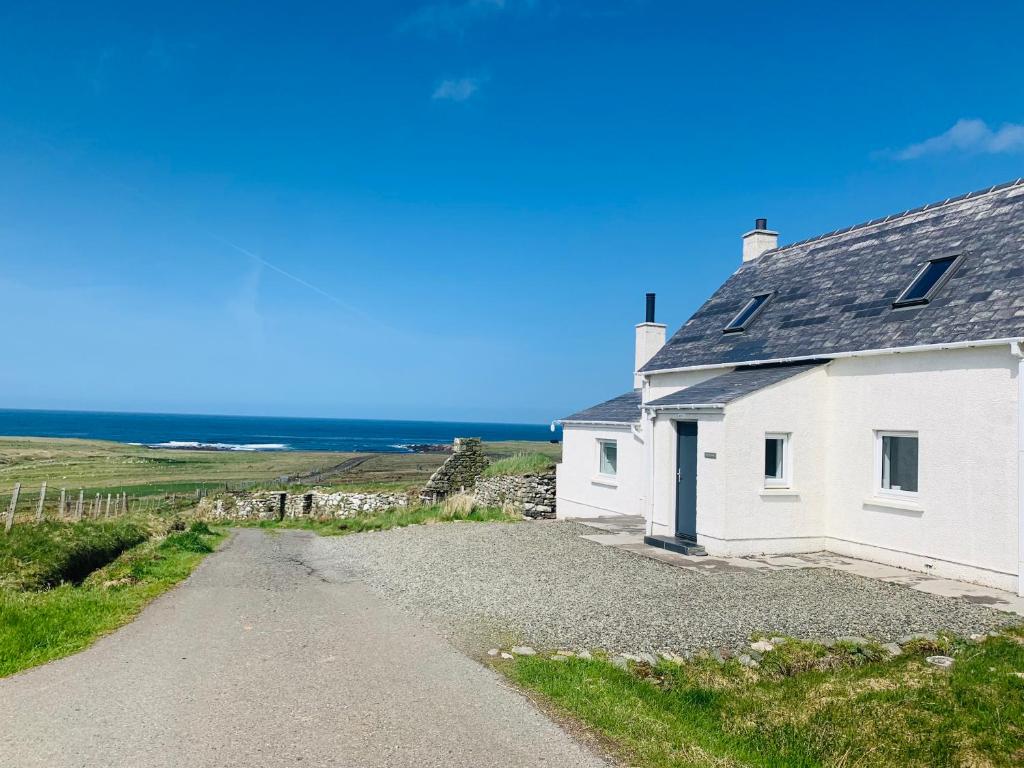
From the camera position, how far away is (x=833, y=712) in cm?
624

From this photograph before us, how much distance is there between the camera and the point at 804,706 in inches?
252

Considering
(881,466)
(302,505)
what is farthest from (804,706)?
(302,505)

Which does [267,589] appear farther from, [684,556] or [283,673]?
[684,556]

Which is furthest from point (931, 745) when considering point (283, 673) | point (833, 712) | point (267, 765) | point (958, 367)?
point (958, 367)

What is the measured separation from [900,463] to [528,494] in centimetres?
1307

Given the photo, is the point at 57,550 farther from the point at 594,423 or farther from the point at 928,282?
the point at 928,282

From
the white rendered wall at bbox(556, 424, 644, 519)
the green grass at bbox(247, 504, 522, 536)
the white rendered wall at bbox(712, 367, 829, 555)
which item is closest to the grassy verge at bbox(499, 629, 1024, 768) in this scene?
the white rendered wall at bbox(712, 367, 829, 555)

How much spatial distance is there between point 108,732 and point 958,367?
11695 millimetres

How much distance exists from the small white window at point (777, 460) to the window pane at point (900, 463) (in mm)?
1610

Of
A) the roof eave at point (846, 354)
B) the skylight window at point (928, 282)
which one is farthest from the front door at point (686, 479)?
the skylight window at point (928, 282)

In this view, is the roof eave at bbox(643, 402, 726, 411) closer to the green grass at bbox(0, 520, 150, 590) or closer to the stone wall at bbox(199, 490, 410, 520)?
the green grass at bbox(0, 520, 150, 590)

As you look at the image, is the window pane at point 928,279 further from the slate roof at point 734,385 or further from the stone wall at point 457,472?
the stone wall at point 457,472

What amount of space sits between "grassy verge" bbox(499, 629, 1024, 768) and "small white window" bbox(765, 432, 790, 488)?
5850 mm

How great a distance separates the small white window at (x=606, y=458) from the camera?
813 inches
